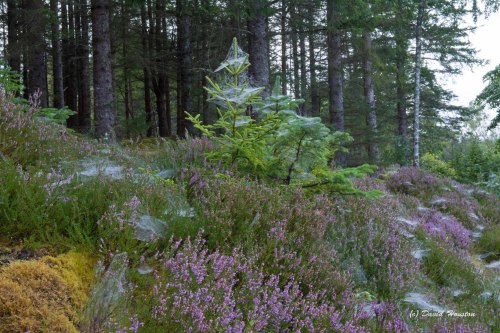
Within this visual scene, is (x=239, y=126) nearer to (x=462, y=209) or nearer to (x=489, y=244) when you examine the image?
(x=489, y=244)

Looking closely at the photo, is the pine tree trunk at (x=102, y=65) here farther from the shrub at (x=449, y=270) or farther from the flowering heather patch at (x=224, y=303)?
the flowering heather patch at (x=224, y=303)

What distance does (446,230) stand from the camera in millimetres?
6109

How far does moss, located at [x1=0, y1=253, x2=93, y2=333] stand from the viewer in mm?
1678

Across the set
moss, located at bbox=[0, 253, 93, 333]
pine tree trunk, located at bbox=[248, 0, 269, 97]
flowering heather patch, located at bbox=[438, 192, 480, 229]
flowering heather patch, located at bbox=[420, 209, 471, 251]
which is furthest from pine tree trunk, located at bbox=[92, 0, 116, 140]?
flowering heather patch, located at bbox=[438, 192, 480, 229]

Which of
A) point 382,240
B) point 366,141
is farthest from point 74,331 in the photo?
point 366,141

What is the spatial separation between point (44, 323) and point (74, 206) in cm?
84

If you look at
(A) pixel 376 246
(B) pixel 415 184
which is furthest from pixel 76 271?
(B) pixel 415 184

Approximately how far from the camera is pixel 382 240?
4.27m

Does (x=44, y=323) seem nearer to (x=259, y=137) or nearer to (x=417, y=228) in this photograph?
(x=259, y=137)

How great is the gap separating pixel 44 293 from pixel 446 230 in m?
5.95

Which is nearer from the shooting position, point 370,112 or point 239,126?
point 239,126

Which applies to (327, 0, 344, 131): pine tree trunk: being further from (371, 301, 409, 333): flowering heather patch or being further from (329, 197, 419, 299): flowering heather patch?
(371, 301, 409, 333): flowering heather patch

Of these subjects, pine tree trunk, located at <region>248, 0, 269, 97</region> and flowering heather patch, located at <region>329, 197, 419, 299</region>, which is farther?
pine tree trunk, located at <region>248, 0, 269, 97</region>

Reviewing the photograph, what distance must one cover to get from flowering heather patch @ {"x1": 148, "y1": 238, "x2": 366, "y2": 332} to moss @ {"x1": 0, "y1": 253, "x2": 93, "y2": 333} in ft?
1.37
